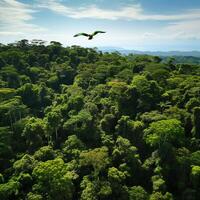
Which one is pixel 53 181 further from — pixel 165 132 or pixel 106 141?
pixel 165 132

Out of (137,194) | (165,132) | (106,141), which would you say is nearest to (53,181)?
(137,194)

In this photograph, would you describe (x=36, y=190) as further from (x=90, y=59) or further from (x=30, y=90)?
(x=90, y=59)

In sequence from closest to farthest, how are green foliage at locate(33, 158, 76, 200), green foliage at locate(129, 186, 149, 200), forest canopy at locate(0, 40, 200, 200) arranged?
green foliage at locate(33, 158, 76, 200), green foliage at locate(129, 186, 149, 200), forest canopy at locate(0, 40, 200, 200)

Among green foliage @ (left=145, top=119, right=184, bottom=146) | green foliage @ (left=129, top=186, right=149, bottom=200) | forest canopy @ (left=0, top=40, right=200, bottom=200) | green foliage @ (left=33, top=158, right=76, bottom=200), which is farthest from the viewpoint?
green foliage @ (left=145, top=119, right=184, bottom=146)

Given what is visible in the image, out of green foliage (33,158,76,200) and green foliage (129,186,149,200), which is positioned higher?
green foliage (33,158,76,200)

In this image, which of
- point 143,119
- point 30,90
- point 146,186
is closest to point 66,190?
point 146,186

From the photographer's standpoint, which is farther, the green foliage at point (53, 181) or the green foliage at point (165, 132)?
the green foliage at point (165, 132)

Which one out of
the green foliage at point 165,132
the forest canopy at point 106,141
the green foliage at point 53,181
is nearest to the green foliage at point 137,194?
the forest canopy at point 106,141

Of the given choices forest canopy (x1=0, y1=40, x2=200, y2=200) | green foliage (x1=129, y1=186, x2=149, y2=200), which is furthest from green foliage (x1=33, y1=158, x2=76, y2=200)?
green foliage (x1=129, y1=186, x2=149, y2=200)

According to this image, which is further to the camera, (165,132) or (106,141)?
(106,141)

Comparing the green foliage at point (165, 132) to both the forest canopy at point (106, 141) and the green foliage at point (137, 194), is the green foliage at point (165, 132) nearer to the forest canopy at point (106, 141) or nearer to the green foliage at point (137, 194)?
the forest canopy at point (106, 141)

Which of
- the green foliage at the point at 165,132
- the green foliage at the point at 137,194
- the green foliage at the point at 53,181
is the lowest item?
the green foliage at the point at 137,194

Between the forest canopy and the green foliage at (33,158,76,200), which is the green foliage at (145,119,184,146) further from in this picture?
the green foliage at (33,158,76,200)
